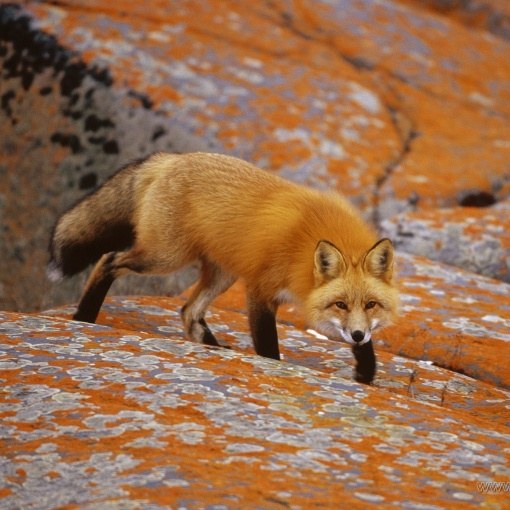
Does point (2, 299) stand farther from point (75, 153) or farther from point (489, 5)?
point (489, 5)

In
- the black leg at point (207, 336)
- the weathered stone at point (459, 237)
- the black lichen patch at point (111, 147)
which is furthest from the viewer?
the black lichen patch at point (111, 147)

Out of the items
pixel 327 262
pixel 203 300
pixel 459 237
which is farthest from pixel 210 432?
pixel 459 237

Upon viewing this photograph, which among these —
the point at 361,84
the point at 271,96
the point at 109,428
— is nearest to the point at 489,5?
the point at 361,84

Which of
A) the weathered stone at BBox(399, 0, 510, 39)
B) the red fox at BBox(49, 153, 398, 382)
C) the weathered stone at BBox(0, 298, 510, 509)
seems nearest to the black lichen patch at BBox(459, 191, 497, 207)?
the red fox at BBox(49, 153, 398, 382)

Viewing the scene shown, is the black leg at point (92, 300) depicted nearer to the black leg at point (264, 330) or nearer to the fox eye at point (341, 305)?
the black leg at point (264, 330)

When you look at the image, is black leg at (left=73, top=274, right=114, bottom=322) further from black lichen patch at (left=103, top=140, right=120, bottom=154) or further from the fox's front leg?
black lichen patch at (left=103, top=140, right=120, bottom=154)

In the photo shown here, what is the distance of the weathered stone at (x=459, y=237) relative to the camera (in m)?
6.50

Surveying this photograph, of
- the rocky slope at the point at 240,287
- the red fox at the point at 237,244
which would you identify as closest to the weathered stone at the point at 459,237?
the rocky slope at the point at 240,287

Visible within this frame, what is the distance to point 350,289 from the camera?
4.47m

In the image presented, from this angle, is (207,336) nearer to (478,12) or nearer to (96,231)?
(96,231)

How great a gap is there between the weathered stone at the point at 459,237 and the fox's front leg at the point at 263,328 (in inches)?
83.9

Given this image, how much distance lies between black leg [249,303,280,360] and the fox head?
0.23 m

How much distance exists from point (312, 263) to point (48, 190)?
3300mm

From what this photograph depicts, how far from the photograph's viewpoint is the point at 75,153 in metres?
7.18
